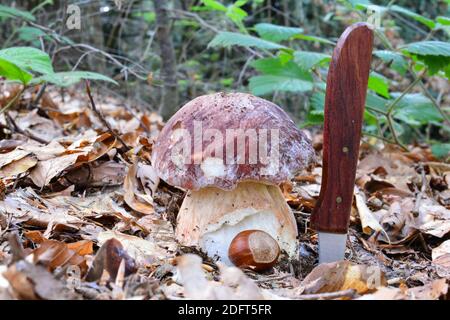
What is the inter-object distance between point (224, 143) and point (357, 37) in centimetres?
Answer: 57

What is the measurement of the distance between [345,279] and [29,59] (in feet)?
5.31

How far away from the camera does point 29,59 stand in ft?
7.44

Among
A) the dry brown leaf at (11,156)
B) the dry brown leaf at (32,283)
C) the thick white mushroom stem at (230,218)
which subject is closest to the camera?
the dry brown leaf at (32,283)

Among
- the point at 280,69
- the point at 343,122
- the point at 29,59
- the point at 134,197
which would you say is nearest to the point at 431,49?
the point at 280,69

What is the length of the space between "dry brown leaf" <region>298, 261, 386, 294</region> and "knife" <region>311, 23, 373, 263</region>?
295 millimetres

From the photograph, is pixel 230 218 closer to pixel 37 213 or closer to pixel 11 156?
pixel 37 213

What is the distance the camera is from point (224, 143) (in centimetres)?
179

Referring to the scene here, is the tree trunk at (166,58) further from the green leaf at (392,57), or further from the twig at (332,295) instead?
the twig at (332,295)

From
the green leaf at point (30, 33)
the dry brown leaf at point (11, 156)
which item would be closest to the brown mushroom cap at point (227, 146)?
the dry brown leaf at point (11, 156)

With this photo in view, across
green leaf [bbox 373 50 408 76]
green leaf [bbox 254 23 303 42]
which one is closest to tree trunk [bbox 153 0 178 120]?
green leaf [bbox 254 23 303 42]

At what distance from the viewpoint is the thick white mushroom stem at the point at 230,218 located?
1.91m

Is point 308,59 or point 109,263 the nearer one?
point 109,263

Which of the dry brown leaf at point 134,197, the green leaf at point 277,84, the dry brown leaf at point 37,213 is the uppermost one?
the green leaf at point 277,84

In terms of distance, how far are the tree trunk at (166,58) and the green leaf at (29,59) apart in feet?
7.11
